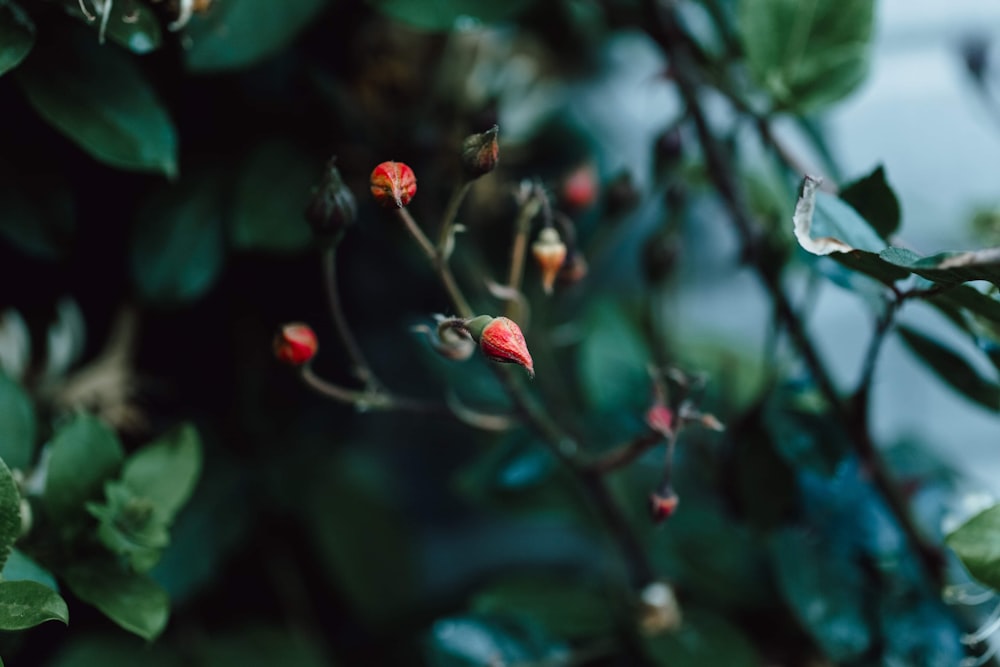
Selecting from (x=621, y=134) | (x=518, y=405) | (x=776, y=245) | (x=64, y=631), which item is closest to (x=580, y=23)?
(x=621, y=134)

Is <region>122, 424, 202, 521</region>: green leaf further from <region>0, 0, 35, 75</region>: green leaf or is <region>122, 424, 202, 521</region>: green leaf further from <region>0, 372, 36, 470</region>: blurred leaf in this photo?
<region>0, 0, 35, 75</region>: green leaf

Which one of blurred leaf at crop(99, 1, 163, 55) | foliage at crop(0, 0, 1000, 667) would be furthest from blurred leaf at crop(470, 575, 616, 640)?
blurred leaf at crop(99, 1, 163, 55)

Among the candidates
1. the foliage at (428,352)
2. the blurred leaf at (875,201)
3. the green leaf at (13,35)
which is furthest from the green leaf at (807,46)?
the green leaf at (13,35)

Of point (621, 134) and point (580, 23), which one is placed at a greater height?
point (580, 23)

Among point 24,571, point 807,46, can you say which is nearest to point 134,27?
point 24,571

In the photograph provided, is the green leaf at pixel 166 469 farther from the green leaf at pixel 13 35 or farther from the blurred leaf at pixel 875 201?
the blurred leaf at pixel 875 201

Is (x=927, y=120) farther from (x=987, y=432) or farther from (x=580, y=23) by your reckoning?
(x=580, y=23)
